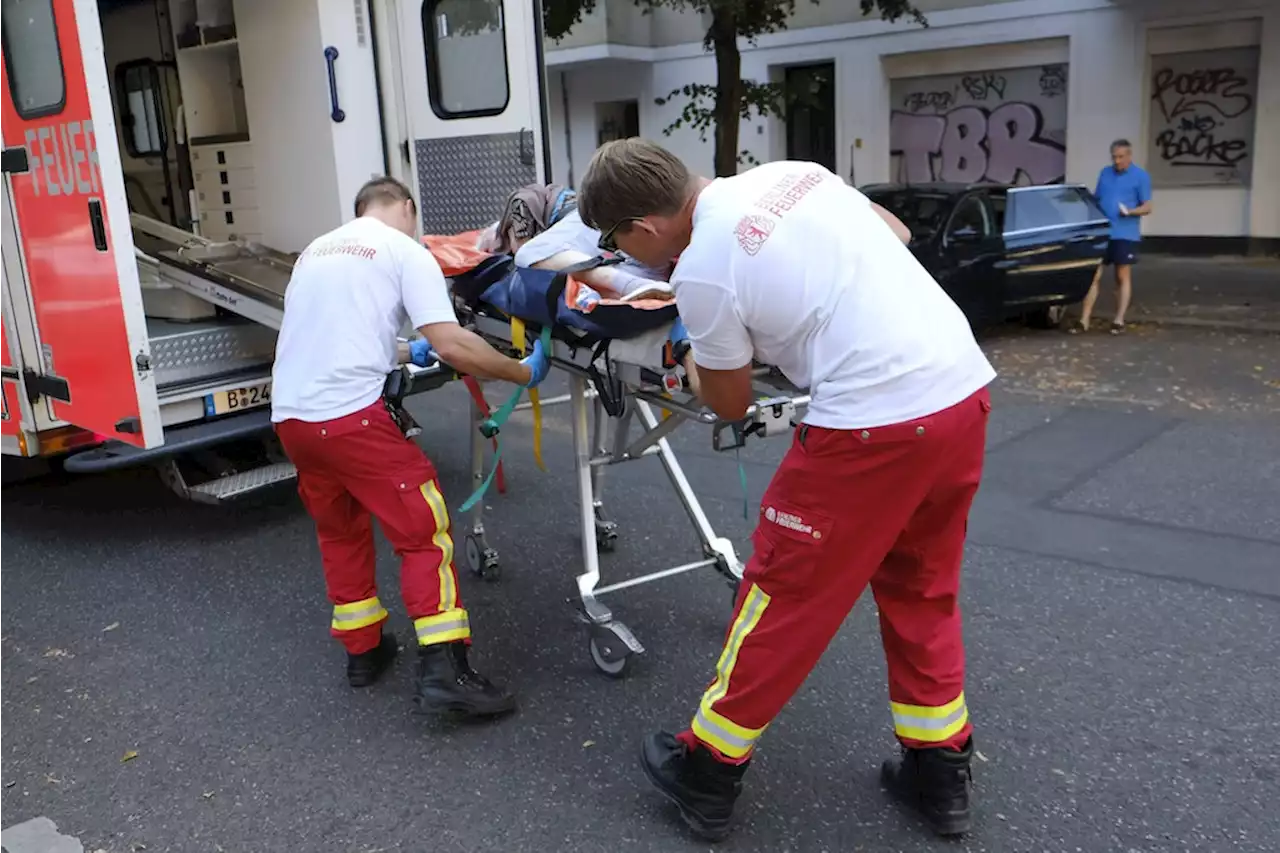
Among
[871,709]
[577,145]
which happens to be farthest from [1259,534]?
[577,145]

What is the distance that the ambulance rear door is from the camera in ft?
19.2

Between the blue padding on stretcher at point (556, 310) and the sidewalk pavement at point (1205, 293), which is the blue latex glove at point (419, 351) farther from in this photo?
the sidewalk pavement at point (1205, 293)

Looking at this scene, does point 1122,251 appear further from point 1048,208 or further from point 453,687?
point 453,687

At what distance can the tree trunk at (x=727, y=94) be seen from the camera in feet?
41.1

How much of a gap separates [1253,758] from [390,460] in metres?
2.69

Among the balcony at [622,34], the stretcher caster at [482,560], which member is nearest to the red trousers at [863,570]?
the stretcher caster at [482,560]

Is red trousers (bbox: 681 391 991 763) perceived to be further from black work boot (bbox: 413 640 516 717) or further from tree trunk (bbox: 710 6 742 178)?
tree trunk (bbox: 710 6 742 178)

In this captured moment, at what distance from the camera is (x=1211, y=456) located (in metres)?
6.36

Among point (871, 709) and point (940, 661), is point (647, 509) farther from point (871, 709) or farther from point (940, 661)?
point (940, 661)

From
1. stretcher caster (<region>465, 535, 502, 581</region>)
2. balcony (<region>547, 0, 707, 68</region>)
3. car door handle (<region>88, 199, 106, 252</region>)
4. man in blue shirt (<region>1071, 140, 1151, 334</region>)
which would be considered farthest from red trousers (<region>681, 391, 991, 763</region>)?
balcony (<region>547, 0, 707, 68</region>)

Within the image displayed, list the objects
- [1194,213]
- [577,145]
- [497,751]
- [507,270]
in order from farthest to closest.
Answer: [577,145], [1194,213], [507,270], [497,751]

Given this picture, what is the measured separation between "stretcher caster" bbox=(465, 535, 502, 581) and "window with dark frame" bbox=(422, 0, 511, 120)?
2.30 m

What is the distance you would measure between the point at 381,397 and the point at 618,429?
43.3 inches

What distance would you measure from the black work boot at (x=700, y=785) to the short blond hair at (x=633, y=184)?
1.36 metres
